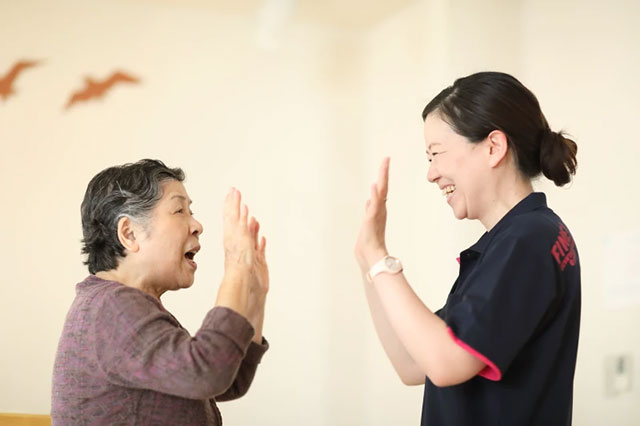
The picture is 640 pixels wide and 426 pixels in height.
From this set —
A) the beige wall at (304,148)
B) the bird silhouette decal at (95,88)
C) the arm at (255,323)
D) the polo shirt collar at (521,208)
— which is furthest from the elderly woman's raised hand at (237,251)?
the bird silhouette decal at (95,88)

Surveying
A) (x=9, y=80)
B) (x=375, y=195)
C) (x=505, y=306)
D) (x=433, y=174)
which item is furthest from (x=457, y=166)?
(x=9, y=80)

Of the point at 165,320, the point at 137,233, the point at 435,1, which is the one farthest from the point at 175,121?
the point at 165,320

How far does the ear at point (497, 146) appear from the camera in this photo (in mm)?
1263

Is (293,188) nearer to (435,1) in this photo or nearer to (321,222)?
(321,222)

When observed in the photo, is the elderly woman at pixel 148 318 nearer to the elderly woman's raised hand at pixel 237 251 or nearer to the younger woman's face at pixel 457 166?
the elderly woman's raised hand at pixel 237 251

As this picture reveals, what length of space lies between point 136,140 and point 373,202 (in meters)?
2.12

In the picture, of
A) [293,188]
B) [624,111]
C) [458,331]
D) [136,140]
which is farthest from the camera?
[293,188]

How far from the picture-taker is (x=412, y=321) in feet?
3.68

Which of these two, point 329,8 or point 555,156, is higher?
point 329,8

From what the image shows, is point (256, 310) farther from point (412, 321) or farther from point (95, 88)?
point (95, 88)

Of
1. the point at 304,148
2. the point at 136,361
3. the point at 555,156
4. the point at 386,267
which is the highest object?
the point at 304,148

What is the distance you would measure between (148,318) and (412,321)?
18.3 inches

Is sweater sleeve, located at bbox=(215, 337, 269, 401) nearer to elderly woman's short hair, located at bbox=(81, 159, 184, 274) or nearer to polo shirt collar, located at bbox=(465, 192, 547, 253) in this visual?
elderly woman's short hair, located at bbox=(81, 159, 184, 274)

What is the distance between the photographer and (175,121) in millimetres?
3172
